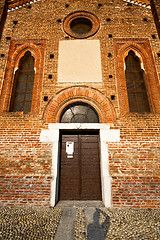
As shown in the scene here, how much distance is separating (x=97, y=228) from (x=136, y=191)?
1.91 m

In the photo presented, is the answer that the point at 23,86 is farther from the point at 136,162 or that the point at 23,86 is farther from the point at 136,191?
the point at 136,191

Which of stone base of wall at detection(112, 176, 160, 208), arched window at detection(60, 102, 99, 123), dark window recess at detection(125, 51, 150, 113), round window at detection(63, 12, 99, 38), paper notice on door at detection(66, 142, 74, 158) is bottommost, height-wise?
stone base of wall at detection(112, 176, 160, 208)

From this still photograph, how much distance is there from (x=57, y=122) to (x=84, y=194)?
8.83 feet

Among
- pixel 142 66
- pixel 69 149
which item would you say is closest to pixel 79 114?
pixel 69 149

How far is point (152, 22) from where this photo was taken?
694 cm

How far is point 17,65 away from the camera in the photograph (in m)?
6.34

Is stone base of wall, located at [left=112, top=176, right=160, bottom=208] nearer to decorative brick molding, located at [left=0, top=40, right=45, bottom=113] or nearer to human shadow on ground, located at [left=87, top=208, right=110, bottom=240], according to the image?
human shadow on ground, located at [left=87, top=208, right=110, bottom=240]

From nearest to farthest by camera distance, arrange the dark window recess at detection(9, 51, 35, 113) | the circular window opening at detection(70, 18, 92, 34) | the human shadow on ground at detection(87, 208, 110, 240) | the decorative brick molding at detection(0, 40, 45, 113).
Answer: the human shadow on ground at detection(87, 208, 110, 240), the decorative brick molding at detection(0, 40, 45, 113), the dark window recess at detection(9, 51, 35, 113), the circular window opening at detection(70, 18, 92, 34)

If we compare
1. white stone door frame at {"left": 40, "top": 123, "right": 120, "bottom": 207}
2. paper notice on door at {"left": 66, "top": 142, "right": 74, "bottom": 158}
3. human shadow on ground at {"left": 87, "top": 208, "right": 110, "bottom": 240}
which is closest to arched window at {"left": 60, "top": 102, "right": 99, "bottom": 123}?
white stone door frame at {"left": 40, "top": 123, "right": 120, "bottom": 207}

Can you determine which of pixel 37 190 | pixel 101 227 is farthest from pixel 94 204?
pixel 37 190

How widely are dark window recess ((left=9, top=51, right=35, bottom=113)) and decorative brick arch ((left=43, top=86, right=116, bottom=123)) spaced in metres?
1.04

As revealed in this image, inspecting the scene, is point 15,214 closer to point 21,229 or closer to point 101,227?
point 21,229

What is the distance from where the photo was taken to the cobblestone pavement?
9.80 ft

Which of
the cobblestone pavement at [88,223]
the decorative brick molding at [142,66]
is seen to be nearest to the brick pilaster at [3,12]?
the decorative brick molding at [142,66]
